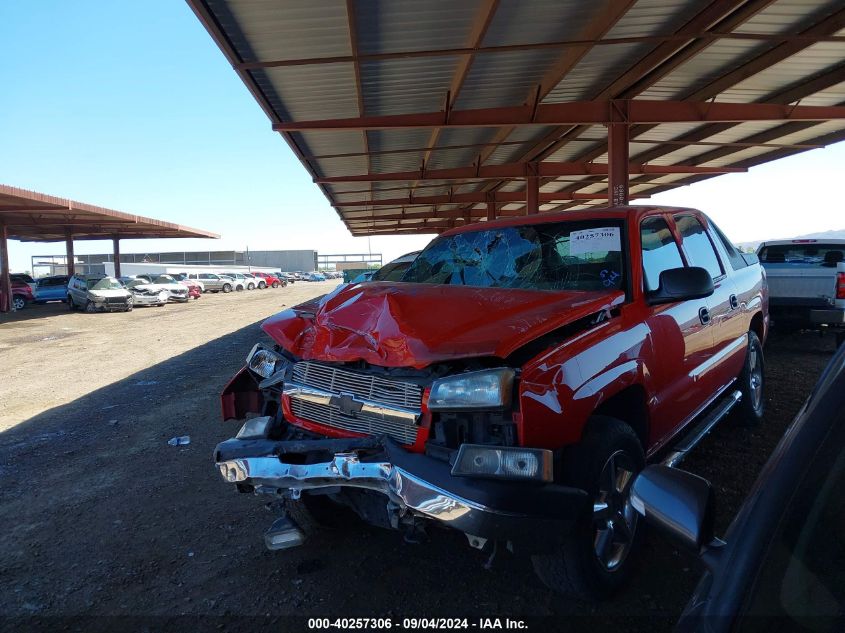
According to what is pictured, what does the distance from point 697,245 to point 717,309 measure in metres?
0.53

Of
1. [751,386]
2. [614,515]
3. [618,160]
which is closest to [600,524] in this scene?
[614,515]

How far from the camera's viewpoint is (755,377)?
509 cm

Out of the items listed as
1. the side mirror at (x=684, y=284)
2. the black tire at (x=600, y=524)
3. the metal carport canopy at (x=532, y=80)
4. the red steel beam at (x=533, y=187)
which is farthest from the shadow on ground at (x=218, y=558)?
the red steel beam at (x=533, y=187)

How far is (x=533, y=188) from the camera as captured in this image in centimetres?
1603

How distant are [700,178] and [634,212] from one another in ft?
60.5

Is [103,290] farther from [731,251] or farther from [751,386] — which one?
[751,386]

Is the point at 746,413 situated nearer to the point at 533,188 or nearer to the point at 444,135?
the point at 444,135

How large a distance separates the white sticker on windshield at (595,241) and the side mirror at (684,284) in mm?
392

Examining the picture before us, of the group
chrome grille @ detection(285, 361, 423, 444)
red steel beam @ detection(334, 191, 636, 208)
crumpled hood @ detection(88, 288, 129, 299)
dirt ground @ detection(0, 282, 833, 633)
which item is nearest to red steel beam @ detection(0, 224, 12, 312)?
crumpled hood @ detection(88, 288, 129, 299)

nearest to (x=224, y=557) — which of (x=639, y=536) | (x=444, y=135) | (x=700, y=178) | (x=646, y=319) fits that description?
(x=639, y=536)

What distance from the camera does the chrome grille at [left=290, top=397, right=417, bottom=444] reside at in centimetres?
250

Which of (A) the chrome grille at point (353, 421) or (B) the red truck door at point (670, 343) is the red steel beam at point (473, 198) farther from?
(A) the chrome grille at point (353, 421)

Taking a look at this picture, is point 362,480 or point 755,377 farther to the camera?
point 755,377

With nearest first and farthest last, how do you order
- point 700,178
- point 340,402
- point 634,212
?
point 340,402, point 634,212, point 700,178
